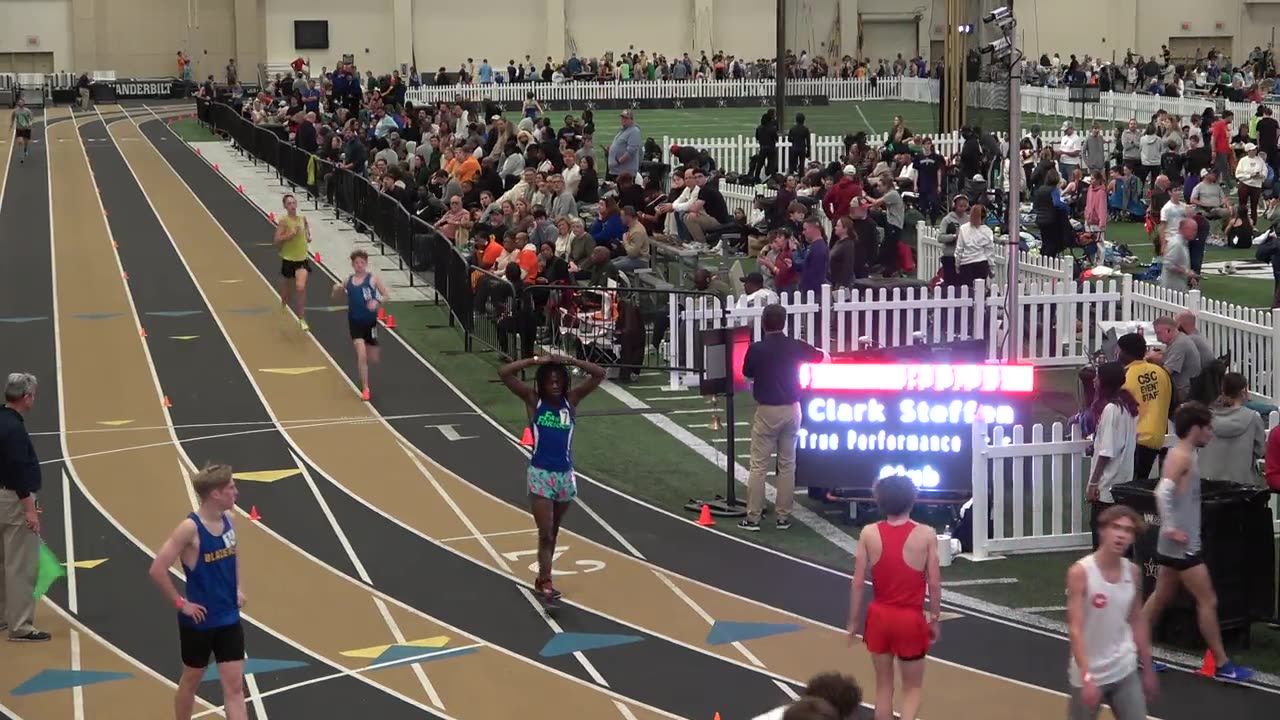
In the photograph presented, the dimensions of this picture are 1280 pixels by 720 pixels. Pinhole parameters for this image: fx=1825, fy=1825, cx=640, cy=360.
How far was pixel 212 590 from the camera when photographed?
9.29 metres

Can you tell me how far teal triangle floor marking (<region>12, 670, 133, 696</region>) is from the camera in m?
11.0

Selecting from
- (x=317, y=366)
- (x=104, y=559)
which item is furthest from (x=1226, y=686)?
(x=317, y=366)

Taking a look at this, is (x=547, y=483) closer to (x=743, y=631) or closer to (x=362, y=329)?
(x=743, y=631)

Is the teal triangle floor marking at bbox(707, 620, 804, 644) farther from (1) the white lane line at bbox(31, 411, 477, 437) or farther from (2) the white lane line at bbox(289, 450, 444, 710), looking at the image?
(1) the white lane line at bbox(31, 411, 477, 437)

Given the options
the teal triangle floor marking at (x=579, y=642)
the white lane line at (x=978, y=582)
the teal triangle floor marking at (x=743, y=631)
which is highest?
the white lane line at (x=978, y=582)

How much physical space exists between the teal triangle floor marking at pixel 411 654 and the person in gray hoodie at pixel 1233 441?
4935 mm

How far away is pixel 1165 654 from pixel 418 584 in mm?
5143

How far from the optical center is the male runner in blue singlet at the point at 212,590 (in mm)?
9219

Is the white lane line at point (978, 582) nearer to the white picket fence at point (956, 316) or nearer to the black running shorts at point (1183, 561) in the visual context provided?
the black running shorts at point (1183, 561)

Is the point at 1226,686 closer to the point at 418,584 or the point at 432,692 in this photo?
the point at 432,692

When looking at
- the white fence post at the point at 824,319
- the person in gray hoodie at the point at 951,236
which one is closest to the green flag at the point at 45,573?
the white fence post at the point at 824,319

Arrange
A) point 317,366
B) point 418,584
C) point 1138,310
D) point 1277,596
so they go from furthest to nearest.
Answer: point 317,366
point 1138,310
point 418,584
point 1277,596

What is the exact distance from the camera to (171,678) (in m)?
11.1

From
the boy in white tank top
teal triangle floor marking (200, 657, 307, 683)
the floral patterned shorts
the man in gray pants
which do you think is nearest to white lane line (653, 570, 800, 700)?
the floral patterned shorts
